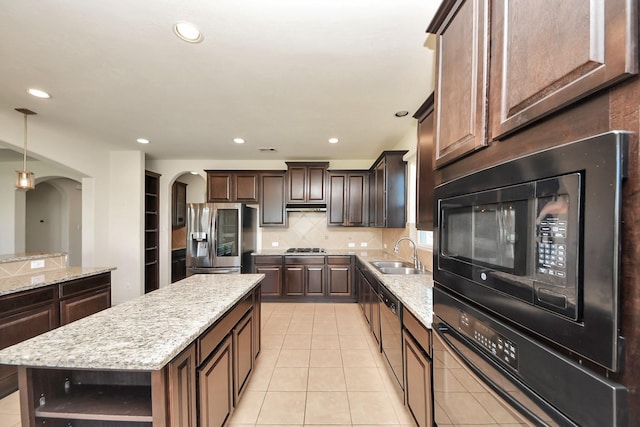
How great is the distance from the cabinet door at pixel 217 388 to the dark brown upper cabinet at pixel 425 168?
5.44 ft

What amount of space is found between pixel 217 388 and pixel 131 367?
66 cm

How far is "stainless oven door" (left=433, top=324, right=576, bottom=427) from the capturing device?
67 cm

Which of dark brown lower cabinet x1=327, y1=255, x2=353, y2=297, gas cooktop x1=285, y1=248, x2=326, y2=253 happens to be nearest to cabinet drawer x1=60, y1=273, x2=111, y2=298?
gas cooktop x1=285, y1=248, x2=326, y2=253

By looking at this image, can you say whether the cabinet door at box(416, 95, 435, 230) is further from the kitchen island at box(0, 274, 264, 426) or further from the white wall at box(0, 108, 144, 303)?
the white wall at box(0, 108, 144, 303)

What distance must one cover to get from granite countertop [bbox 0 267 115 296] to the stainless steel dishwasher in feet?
9.33

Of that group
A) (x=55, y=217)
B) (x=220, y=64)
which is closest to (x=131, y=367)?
(x=220, y=64)

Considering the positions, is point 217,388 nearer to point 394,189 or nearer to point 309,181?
point 394,189

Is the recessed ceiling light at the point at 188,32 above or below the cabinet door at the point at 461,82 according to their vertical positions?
above

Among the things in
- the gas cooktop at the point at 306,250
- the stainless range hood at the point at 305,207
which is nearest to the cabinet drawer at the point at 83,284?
the gas cooktop at the point at 306,250

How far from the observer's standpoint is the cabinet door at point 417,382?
1314mm

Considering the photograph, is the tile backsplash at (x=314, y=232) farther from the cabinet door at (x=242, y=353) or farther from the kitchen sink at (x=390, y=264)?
the cabinet door at (x=242, y=353)

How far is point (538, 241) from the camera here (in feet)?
2.06

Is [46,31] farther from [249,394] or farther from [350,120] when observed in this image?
[249,394]

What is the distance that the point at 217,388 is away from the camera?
141cm
